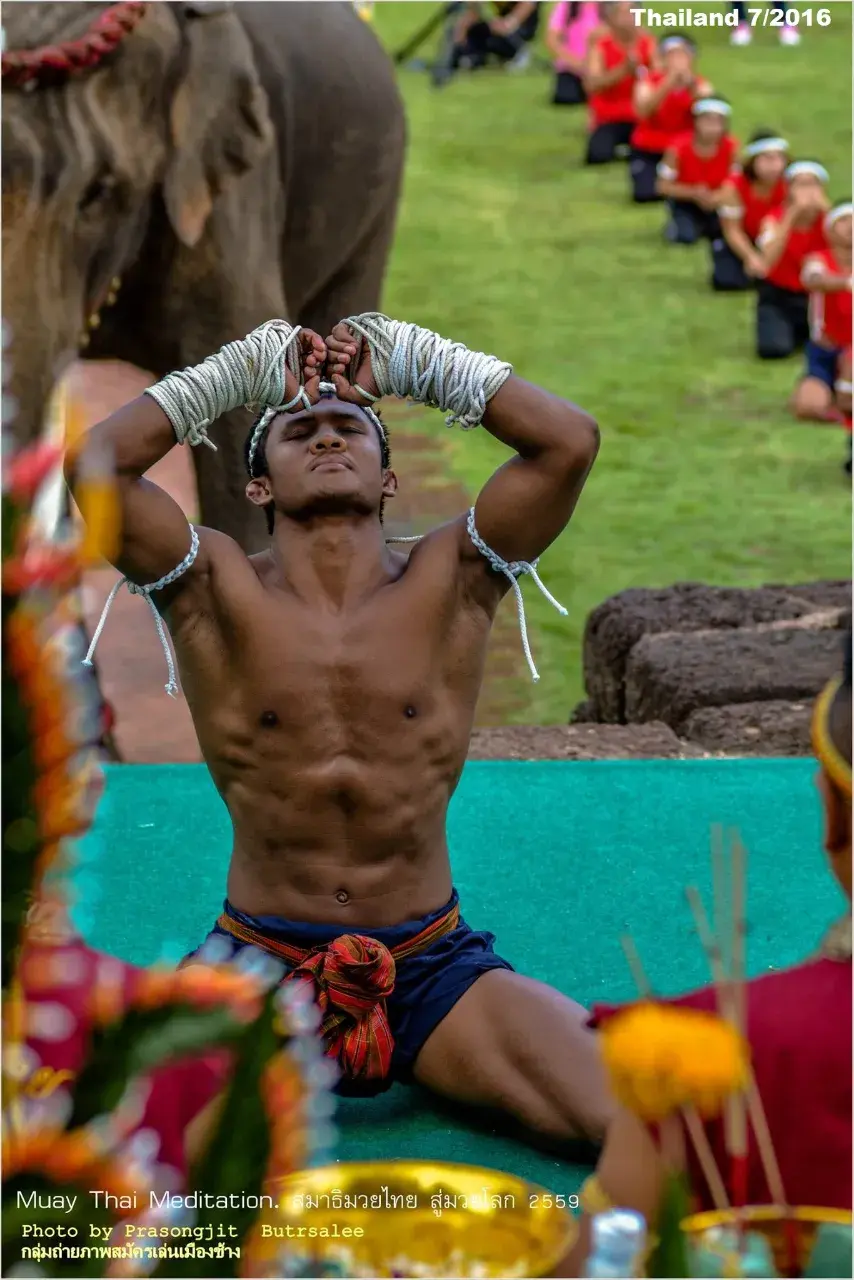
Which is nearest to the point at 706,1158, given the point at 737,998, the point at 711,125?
the point at 737,998

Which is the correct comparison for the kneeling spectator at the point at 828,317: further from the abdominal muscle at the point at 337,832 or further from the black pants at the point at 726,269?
the abdominal muscle at the point at 337,832

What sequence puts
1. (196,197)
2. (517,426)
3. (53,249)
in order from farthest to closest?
1. (196,197)
2. (53,249)
3. (517,426)

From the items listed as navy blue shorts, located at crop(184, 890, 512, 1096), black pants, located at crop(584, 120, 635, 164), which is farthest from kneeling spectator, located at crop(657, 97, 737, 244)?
navy blue shorts, located at crop(184, 890, 512, 1096)

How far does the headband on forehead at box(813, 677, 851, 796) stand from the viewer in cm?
145

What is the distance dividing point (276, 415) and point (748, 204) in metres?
7.04

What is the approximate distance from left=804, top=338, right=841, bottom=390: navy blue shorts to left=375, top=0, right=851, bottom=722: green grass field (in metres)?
0.19

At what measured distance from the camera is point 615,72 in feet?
37.0

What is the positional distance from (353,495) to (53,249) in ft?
5.73

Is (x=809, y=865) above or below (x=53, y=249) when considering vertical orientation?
below

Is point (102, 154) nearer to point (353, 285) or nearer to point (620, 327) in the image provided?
point (353, 285)

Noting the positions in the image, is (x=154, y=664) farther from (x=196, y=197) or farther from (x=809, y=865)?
(x=809, y=865)

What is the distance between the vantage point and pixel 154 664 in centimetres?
532

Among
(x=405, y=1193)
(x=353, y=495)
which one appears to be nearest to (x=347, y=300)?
(x=353, y=495)

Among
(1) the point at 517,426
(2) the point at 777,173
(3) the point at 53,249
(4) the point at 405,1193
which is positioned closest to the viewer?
(4) the point at 405,1193
